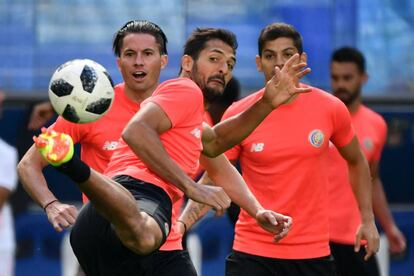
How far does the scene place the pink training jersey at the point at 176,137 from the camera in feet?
23.7

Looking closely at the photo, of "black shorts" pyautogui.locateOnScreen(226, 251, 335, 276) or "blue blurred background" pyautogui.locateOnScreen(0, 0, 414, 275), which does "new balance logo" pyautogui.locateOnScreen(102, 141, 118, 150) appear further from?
"blue blurred background" pyautogui.locateOnScreen(0, 0, 414, 275)

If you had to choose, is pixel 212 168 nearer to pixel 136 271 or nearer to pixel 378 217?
pixel 136 271

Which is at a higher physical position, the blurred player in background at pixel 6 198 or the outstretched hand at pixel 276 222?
the outstretched hand at pixel 276 222

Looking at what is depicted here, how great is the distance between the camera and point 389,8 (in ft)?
36.2

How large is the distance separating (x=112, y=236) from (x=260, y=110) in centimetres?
109

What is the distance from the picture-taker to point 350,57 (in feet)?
34.1

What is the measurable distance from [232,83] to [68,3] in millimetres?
1394

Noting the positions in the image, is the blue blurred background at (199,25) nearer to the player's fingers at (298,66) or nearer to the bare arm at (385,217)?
the bare arm at (385,217)

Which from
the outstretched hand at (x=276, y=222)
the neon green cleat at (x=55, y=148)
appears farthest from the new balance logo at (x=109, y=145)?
the neon green cleat at (x=55, y=148)

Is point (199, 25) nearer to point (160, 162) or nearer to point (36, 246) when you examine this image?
point (36, 246)

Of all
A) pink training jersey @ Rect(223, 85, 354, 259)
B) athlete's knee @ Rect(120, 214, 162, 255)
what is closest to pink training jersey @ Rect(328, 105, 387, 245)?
pink training jersey @ Rect(223, 85, 354, 259)

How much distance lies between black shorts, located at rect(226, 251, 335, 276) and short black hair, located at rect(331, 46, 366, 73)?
2.53 m

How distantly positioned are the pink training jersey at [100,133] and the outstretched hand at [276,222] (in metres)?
0.92

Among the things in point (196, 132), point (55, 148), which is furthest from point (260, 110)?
point (55, 148)
